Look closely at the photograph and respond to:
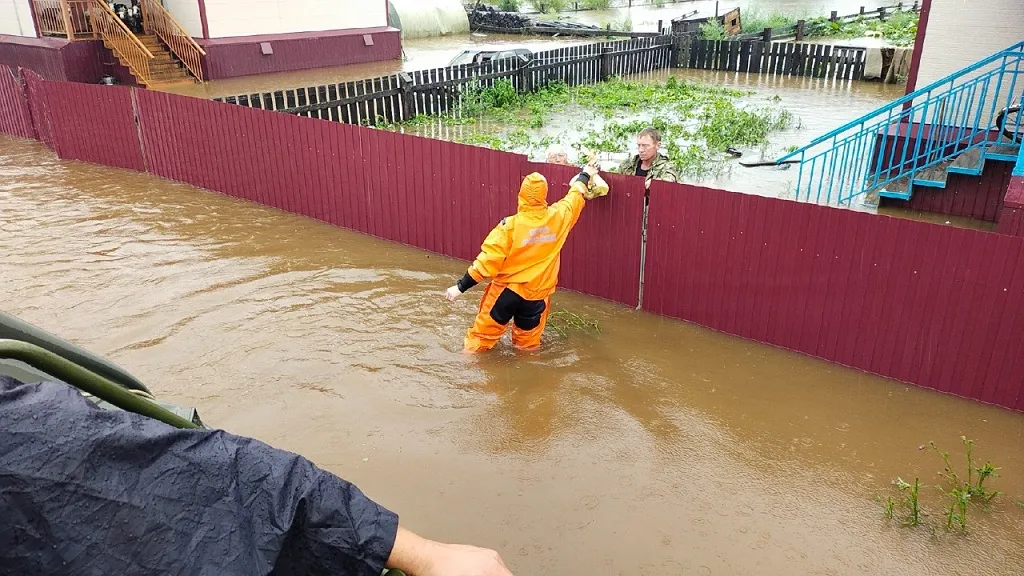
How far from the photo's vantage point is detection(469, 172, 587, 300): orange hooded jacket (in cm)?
575

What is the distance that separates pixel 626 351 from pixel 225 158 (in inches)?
274

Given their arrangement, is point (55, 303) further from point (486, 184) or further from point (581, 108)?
point (581, 108)

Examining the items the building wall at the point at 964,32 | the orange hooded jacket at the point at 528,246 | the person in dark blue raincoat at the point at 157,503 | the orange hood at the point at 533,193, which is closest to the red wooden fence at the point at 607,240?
the orange hooded jacket at the point at 528,246

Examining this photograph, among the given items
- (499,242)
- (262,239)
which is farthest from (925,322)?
(262,239)

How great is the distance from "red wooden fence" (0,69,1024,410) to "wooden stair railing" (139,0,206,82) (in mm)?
11172

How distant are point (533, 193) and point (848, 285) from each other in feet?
9.00

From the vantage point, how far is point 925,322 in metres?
5.72

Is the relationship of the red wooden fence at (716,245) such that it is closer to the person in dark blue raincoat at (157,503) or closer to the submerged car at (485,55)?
the person in dark blue raincoat at (157,503)

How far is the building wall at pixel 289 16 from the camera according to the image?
2087cm

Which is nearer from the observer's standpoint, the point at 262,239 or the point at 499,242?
the point at 499,242

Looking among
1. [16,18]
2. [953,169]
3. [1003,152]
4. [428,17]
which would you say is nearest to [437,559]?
[953,169]

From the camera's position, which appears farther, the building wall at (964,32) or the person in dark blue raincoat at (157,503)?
the building wall at (964,32)

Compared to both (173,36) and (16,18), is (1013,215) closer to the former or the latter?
(173,36)

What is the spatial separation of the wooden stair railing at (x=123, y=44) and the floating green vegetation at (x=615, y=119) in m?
9.01
